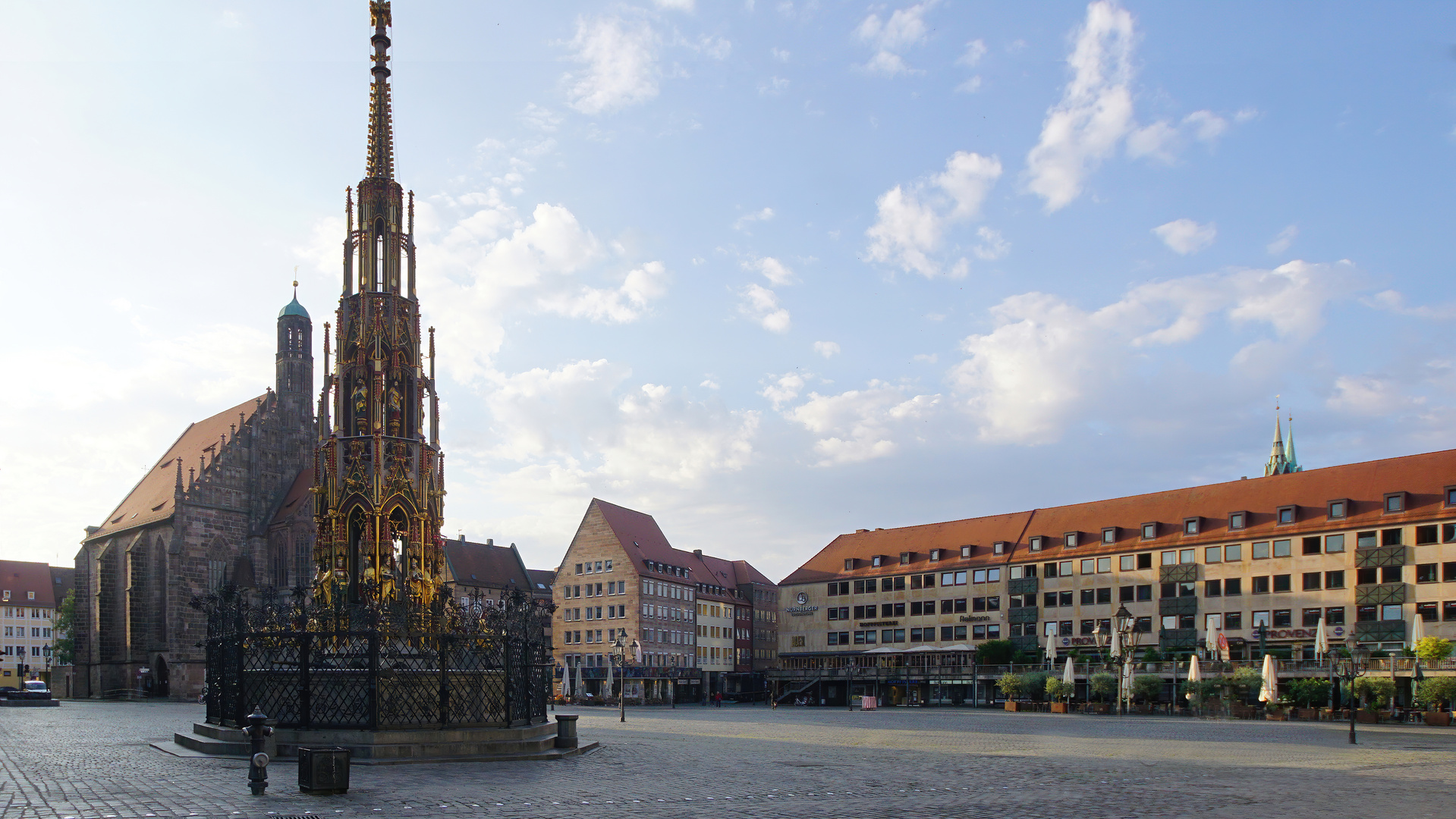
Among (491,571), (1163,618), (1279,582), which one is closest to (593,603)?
(491,571)

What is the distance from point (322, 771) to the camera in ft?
49.7

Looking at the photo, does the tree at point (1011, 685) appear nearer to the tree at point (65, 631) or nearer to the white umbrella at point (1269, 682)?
the white umbrella at point (1269, 682)

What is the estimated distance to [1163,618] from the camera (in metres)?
69.6

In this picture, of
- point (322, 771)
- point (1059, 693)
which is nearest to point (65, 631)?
point (1059, 693)

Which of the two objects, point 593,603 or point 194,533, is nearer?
point 194,533

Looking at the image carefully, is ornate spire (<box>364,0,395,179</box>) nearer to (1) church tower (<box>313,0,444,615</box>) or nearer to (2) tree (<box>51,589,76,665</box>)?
(1) church tower (<box>313,0,444,615</box>)

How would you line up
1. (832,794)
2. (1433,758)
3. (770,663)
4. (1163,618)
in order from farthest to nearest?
(770,663), (1163,618), (1433,758), (832,794)

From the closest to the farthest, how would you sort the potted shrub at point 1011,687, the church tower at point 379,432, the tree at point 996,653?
1. the church tower at point 379,432
2. the potted shrub at point 1011,687
3. the tree at point 996,653

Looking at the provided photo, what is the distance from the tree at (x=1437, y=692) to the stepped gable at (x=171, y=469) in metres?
64.9

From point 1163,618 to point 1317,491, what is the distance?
10.8 metres

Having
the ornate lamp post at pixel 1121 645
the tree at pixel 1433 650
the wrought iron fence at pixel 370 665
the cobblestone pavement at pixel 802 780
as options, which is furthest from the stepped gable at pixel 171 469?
the tree at pixel 1433 650

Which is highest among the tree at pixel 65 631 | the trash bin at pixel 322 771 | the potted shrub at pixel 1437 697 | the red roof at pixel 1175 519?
the red roof at pixel 1175 519

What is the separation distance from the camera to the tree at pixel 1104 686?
53.0 m

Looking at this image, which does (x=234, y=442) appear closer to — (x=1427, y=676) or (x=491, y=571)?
(x=491, y=571)
